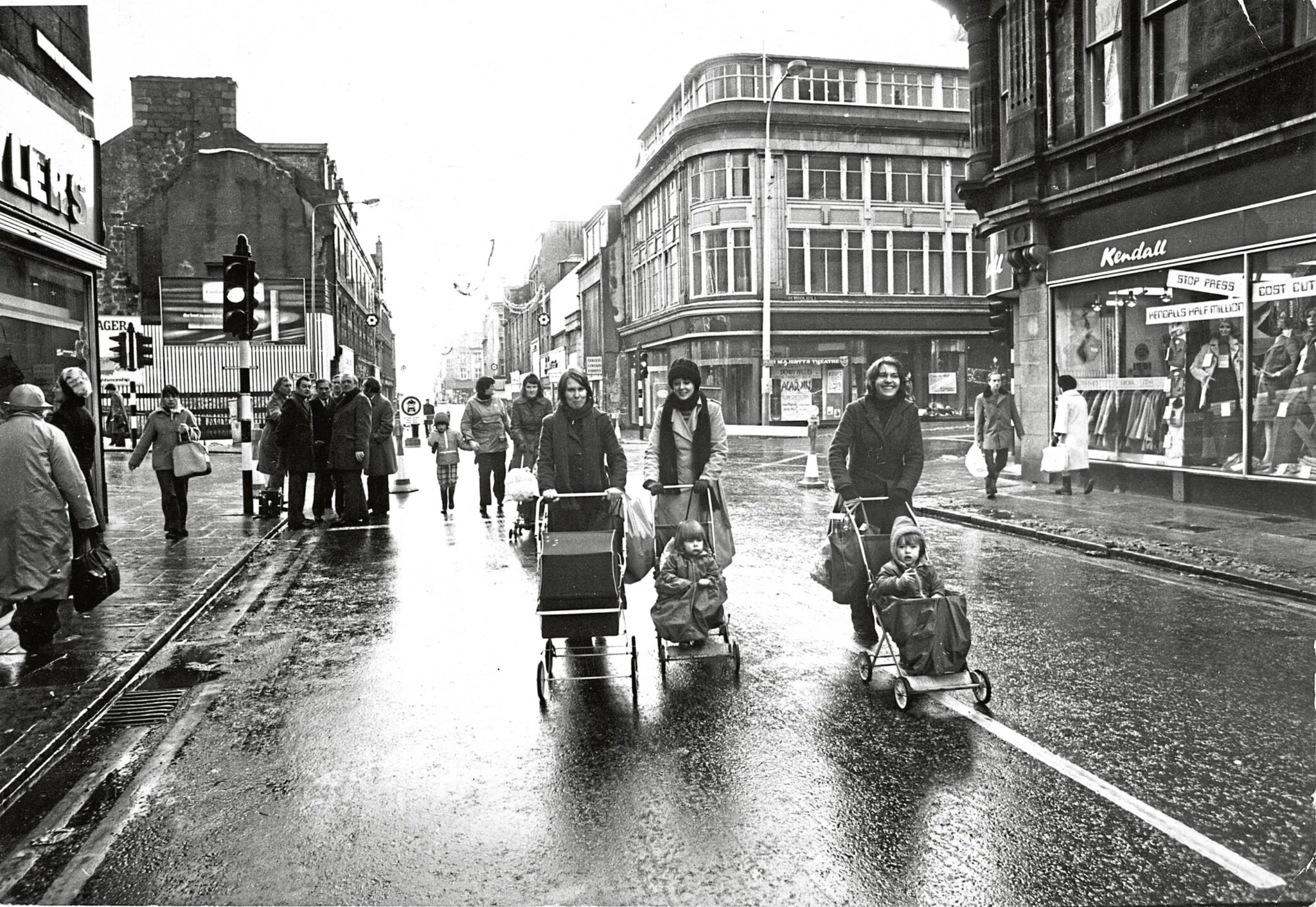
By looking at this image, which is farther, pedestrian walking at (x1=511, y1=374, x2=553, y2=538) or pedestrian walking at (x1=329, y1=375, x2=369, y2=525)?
pedestrian walking at (x1=329, y1=375, x2=369, y2=525)

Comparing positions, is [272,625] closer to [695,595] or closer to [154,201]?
[695,595]

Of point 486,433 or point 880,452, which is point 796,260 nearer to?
point 486,433

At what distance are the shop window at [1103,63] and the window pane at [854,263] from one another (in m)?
28.9

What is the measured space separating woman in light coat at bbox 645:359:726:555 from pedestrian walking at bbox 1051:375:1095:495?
1010 cm

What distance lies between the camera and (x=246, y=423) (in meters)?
13.9

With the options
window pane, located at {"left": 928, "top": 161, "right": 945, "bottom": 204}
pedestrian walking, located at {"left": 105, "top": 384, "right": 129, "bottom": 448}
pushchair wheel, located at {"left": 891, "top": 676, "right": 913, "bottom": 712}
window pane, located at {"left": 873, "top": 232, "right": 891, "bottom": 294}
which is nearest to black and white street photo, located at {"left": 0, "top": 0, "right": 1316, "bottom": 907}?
pushchair wheel, located at {"left": 891, "top": 676, "right": 913, "bottom": 712}

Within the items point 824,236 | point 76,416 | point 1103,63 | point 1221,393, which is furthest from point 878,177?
point 76,416

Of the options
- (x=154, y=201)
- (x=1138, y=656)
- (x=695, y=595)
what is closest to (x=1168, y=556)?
(x=1138, y=656)

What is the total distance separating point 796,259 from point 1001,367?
406 inches

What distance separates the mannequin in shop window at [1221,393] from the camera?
43.9 ft

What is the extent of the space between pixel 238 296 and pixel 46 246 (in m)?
2.78

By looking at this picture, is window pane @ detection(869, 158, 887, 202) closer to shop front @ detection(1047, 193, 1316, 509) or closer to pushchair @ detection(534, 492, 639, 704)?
shop front @ detection(1047, 193, 1316, 509)

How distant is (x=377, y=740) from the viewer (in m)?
5.12

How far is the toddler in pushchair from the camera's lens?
19.6 ft
